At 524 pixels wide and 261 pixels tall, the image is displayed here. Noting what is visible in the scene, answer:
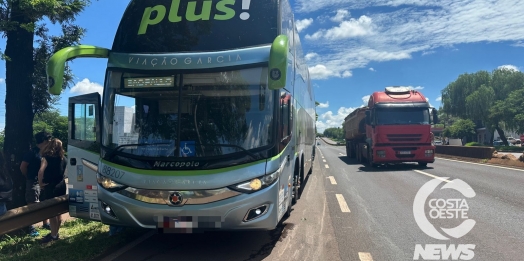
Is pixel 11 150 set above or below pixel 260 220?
above

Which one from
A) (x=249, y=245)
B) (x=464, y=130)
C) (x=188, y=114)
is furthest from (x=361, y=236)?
(x=464, y=130)

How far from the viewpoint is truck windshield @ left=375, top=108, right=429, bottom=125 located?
16469 millimetres

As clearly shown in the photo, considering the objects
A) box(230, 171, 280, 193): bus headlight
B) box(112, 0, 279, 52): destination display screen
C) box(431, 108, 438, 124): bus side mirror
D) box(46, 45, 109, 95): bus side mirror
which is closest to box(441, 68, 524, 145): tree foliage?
box(431, 108, 438, 124): bus side mirror

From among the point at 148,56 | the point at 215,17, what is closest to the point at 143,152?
the point at 148,56

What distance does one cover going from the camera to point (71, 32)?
9617mm

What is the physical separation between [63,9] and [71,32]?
7.14 ft

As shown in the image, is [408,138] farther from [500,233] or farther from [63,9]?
[63,9]

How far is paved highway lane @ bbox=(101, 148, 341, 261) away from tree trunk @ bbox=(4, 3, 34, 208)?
3.14 m

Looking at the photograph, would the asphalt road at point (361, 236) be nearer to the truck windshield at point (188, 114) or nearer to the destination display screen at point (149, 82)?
the truck windshield at point (188, 114)

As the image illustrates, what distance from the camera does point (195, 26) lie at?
5.82 m

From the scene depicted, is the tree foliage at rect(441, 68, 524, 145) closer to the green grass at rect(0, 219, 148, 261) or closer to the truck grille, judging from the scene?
the truck grille

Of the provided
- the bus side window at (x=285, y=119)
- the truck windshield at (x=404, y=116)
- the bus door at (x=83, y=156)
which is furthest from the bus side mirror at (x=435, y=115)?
the bus door at (x=83, y=156)

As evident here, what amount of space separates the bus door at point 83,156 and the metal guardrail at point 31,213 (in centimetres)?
20

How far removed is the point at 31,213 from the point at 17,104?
2776 mm
